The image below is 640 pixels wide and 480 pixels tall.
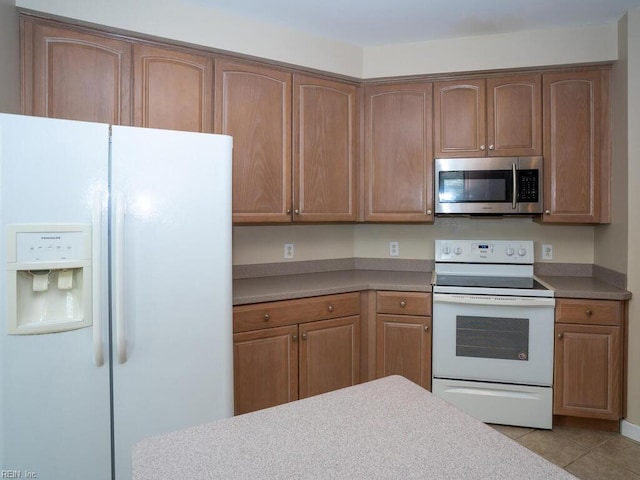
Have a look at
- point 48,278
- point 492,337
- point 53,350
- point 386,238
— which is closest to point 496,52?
point 386,238

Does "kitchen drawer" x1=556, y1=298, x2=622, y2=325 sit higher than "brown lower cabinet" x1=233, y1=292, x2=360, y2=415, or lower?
higher

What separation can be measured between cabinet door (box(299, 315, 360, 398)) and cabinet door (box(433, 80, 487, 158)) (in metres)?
1.32

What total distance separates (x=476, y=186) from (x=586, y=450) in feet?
5.35

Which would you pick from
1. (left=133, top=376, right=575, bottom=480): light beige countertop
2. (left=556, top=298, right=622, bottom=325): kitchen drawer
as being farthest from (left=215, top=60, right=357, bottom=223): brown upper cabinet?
(left=133, top=376, right=575, bottom=480): light beige countertop

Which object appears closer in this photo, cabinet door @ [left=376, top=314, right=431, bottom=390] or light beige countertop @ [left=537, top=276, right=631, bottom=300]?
light beige countertop @ [left=537, top=276, right=631, bottom=300]

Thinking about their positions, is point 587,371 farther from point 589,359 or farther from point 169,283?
point 169,283

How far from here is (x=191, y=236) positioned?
64.4 inches

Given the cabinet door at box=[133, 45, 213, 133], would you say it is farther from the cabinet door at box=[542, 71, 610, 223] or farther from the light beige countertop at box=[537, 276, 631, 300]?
the light beige countertop at box=[537, 276, 631, 300]

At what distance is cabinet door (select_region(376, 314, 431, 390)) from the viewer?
2477 millimetres

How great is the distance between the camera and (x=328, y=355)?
2.40 metres

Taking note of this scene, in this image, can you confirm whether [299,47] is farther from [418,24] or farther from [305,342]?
[305,342]

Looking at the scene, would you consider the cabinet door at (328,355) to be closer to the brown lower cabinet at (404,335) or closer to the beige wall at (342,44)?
the brown lower cabinet at (404,335)

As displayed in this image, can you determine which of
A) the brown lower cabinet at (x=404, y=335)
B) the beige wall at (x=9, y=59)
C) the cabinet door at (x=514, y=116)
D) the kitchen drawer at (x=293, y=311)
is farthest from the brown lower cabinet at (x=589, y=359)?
the beige wall at (x=9, y=59)

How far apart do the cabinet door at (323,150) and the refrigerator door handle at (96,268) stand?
4.23 feet
